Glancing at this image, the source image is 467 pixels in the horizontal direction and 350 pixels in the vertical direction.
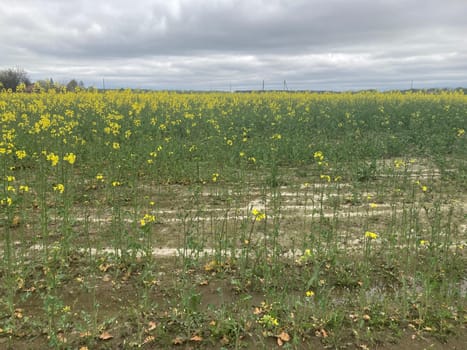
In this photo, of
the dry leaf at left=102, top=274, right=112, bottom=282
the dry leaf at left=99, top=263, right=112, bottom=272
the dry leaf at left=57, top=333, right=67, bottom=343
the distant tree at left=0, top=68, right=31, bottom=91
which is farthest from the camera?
the distant tree at left=0, top=68, right=31, bottom=91

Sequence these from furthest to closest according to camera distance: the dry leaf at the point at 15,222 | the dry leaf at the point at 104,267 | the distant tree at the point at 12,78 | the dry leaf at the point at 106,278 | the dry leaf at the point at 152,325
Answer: the distant tree at the point at 12,78 → the dry leaf at the point at 15,222 → the dry leaf at the point at 104,267 → the dry leaf at the point at 106,278 → the dry leaf at the point at 152,325

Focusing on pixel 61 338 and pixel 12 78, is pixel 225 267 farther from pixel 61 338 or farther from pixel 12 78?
pixel 12 78

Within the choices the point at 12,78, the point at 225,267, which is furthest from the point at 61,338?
the point at 12,78

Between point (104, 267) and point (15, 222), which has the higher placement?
point (15, 222)

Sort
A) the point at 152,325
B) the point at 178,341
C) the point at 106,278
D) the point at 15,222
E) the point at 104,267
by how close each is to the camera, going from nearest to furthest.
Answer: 1. the point at 178,341
2. the point at 152,325
3. the point at 106,278
4. the point at 104,267
5. the point at 15,222

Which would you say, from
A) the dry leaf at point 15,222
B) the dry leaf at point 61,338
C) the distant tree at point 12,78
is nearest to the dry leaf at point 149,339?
Answer: the dry leaf at point 61,338

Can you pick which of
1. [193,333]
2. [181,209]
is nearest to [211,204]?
[181,209]

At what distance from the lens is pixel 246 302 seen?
11.5 ft

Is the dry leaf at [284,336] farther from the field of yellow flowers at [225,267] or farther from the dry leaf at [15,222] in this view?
the dry leaf at [15,222]

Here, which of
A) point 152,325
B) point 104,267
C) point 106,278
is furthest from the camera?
point 104,267

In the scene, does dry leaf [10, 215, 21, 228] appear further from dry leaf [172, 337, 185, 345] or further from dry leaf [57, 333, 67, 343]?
dry leaf [172, 337, 185, 345]

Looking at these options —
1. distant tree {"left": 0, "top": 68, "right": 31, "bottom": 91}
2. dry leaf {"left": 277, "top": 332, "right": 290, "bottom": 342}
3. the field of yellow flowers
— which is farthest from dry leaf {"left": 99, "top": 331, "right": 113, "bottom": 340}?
distant tree {"left": 0, "top": 68, "right": 31, "bottom": 91}

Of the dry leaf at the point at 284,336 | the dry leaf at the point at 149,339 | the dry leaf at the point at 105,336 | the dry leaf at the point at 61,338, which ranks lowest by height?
the dry leaf at the point at 284,336

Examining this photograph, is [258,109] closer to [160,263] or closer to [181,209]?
[181,209]
